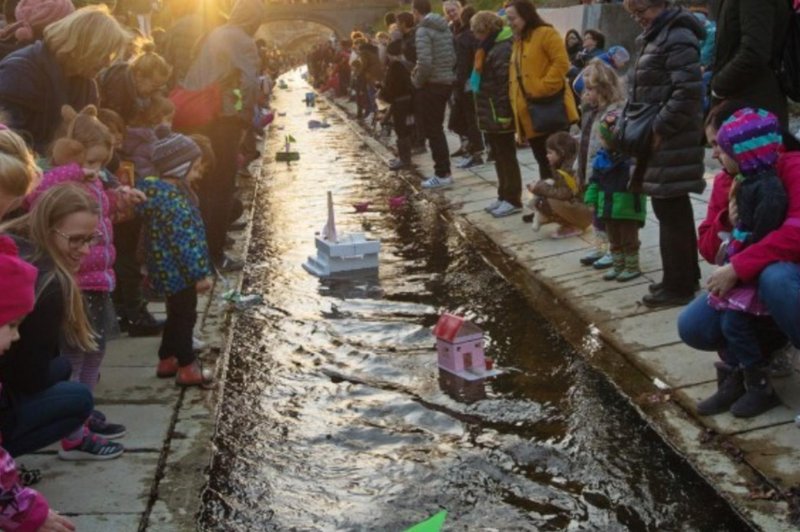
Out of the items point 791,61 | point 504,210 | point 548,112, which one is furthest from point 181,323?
point 504,210

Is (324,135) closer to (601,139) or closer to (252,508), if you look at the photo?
(601,139)

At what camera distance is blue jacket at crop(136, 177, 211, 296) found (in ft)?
19.0

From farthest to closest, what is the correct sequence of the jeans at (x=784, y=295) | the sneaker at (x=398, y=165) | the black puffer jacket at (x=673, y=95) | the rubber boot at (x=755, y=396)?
the sneaker at (x=398, y=165)
the black puffer jacket at (x=673, y=95)
the rubber boot at (x=755, y=396)
the jeans at (x=784, y=295)

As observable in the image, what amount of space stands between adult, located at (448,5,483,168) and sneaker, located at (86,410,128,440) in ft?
29.8

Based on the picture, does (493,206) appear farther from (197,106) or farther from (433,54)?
(197,106)

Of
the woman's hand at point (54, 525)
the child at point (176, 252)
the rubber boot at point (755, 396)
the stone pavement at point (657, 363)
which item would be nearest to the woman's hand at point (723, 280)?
the rubber boot at point (755, 396)

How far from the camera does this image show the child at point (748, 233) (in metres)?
5.00

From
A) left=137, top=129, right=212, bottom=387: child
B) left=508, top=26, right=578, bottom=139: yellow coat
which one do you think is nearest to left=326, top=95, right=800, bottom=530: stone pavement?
left=508, top=26, right=578, bottom=139: yellow coat

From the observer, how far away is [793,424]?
493 centimetres

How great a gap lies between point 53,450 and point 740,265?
10.5 feet

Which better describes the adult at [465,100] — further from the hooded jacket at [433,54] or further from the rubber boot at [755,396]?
the rubber boot at [755,396]

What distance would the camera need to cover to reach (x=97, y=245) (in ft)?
17.6

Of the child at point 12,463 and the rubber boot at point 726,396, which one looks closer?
the child at point 12,463

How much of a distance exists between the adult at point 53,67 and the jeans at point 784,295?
347 centimetres
